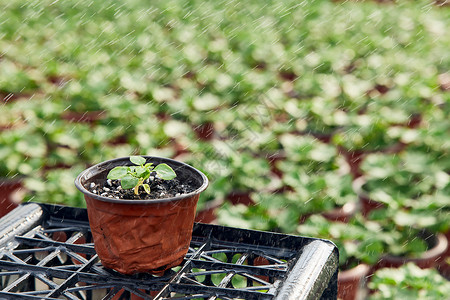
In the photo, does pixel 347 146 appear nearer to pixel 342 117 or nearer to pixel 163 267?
pixel 342 117

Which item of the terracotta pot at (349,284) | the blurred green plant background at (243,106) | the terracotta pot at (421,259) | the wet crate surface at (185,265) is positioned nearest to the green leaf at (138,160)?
the wet crate surface at (185,265)

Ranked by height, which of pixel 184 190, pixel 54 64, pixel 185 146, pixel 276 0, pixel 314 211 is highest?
pixel 184 190

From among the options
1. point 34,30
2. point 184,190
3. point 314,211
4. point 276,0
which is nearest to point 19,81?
point 34,30

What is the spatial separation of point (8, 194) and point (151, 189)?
1538 mm

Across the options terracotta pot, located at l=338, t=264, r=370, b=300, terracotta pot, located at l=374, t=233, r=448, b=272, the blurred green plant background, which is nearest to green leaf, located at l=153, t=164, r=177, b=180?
terracotta pot, located at l=338, t=264, r=370, b=300

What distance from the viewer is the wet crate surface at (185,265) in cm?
120

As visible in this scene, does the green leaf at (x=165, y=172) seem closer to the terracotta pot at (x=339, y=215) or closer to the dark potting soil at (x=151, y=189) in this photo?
the dark potting soil at (x=151, y=189)

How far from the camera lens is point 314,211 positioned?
2.74 m

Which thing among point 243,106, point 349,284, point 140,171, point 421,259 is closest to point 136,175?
point 140,171

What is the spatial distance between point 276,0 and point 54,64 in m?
4.00

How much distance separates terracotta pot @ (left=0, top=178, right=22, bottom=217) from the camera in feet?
8.42

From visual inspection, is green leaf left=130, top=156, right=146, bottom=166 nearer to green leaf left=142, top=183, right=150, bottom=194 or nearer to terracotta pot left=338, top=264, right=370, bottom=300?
green leaf left=142, top=183, right=150, bottom=194

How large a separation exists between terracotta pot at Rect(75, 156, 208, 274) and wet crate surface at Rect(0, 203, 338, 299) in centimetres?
3

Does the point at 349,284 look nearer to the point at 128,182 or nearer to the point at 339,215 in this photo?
the point at 339,215
